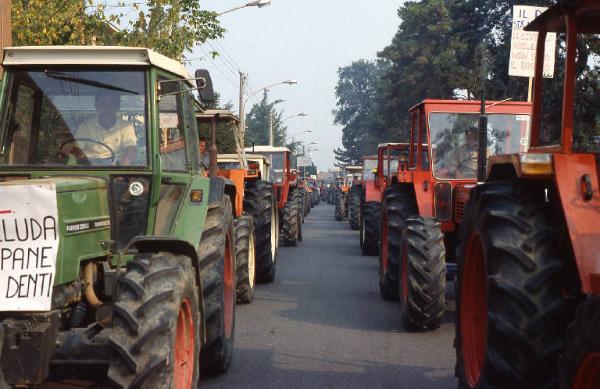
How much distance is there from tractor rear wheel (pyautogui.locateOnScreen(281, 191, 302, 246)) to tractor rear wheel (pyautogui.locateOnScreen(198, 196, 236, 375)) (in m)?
12.3

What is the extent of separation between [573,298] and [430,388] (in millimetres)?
2403

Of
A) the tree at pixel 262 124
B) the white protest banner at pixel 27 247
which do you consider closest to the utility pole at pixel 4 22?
the white protest banner at pixel 27 247

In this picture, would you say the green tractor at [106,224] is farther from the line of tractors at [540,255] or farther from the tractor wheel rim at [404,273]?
the tractor wheel rim at [404,273]

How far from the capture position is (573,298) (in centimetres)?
466

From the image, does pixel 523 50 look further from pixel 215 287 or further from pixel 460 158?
pixel 215 287

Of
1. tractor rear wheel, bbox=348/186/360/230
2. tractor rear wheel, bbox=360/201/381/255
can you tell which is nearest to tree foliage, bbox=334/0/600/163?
tractor rear wheel, bbox=348/186/360/230

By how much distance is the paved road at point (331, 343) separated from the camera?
711 cm

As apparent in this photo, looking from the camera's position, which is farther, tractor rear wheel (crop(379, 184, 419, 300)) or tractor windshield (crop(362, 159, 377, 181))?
tractor windshield (crop(362, 159, 377, 181))

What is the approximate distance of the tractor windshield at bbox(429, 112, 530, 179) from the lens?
10828 mm

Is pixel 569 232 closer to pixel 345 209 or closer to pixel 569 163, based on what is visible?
pixel 569 163

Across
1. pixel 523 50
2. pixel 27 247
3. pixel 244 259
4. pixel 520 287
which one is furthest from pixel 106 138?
pixel 523 50

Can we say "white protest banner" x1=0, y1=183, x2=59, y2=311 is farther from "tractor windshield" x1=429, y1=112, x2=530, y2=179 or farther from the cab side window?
"tractor windshield" x1=429, y1=112, x2=530, y2=179

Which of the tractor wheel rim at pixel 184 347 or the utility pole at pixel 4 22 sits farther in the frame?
the utility pole at pixel 4 22

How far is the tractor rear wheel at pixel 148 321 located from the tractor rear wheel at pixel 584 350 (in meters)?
2.05
